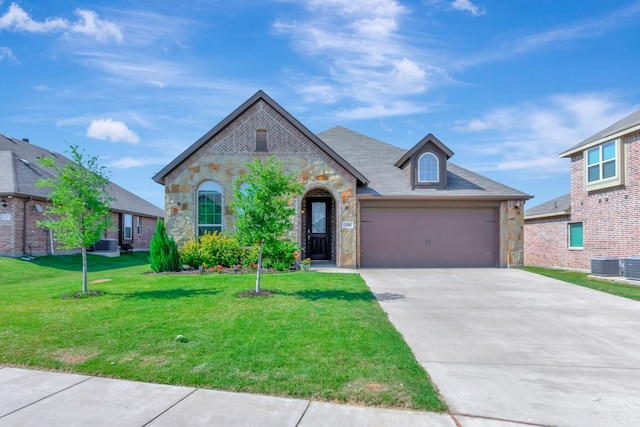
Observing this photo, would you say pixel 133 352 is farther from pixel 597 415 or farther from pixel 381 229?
pixel 381 229

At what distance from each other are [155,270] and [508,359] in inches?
470

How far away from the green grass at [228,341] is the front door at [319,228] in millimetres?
7597

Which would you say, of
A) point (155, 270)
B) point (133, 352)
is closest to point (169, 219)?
point (155, 270)

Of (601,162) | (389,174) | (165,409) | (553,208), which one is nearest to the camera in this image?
(165,409)

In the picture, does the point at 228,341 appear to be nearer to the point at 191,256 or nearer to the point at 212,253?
the point at 212,253

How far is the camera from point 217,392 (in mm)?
4281

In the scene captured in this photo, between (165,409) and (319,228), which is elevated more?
(319,228)

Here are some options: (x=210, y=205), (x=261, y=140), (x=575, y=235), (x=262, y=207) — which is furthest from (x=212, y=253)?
(x=575, y=235)

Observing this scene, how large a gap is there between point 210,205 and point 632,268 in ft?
48.0

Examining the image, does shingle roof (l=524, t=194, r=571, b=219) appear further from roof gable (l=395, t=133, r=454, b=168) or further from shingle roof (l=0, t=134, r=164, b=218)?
shingle roof (l=0, t=134, r=164, b=218)

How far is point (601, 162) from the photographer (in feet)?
57.5

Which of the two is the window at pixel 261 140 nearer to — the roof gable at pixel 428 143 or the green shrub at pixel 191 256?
the green shrub at pixel 191 256

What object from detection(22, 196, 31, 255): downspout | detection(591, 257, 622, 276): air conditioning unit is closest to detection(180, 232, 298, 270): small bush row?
detection(22, 196, 31, 255): downspout

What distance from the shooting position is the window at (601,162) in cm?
1692
